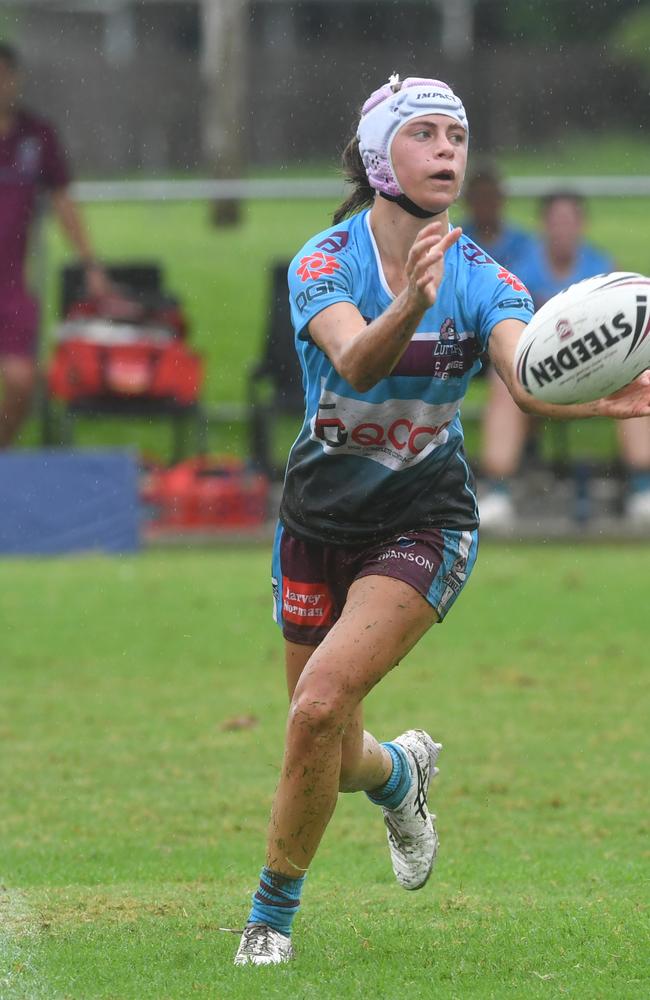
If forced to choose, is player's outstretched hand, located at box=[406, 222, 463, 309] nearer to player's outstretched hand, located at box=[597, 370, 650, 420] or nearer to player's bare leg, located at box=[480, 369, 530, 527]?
player's outstretched hand, located at box=[597, 370, 650, 420]

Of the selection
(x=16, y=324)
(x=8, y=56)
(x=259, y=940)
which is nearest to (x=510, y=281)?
(x=259, y=940)

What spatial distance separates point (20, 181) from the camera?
13500mm

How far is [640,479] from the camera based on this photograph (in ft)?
43.9

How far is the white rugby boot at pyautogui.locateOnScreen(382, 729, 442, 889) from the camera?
5.61 m

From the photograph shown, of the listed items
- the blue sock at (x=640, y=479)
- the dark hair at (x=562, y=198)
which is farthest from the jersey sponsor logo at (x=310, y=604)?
the blue sock at (x=640, y=479)

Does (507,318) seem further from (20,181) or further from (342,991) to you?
(20,181)

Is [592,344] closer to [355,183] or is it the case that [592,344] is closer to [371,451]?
[371,451]

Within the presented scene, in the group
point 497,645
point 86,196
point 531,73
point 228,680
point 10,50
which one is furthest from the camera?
point 531,73

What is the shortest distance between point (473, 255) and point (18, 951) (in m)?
2.29

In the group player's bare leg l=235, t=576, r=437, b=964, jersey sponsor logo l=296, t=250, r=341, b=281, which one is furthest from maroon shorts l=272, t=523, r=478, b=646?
jersey sponsor logo l=296, t=250, r=341, b=281

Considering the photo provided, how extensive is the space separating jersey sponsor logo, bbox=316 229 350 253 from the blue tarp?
753 cm

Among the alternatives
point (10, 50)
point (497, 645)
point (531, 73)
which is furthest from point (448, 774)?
point (531, 73)

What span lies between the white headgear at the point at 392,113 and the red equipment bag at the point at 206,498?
8326mm

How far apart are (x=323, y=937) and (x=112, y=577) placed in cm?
682
